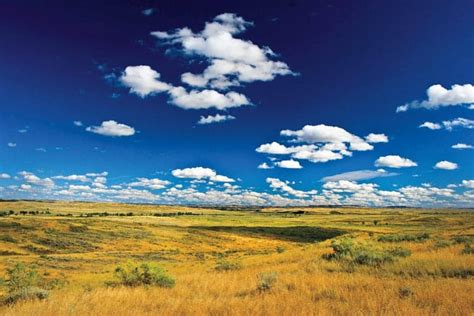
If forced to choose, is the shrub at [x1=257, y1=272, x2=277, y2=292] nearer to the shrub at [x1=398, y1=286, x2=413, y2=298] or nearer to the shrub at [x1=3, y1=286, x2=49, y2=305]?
the shrub at [x1=398, y1=286, x2=413, y2=298]

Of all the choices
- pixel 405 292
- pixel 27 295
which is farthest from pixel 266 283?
pixel 27 295

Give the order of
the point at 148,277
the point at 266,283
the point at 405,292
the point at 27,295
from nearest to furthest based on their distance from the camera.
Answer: the point at 405,292, the point at 27,295, the point at 266,283, the point at 148,277

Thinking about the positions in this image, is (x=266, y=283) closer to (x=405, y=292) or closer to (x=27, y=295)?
(x=405, y=292)

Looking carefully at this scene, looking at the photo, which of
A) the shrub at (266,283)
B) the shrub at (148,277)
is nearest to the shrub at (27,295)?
the shrub at (148,277)

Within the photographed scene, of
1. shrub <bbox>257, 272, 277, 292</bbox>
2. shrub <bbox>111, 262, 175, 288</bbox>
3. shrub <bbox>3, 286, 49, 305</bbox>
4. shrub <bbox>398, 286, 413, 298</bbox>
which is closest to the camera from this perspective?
shrub <bbox>398, 286, 413, 298</bbox>

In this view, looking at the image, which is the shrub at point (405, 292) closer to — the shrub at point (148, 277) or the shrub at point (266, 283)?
the shrub at point (266, 283)

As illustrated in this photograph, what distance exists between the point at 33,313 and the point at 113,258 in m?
33.4

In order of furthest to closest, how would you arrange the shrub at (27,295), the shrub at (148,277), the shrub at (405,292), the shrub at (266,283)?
the shrub at (148,277) < the shrub at (266,283) < the shrub at (27,295) < the shrub at (405,292)

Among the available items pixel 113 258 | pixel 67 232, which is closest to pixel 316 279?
pixel 113 258

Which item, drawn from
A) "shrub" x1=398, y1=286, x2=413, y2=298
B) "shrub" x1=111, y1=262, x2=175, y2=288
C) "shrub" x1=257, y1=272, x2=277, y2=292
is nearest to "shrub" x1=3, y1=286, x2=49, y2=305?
"shrub" x1=111, y1=262, x2=175, y2=288

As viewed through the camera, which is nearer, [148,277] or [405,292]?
[405,292]

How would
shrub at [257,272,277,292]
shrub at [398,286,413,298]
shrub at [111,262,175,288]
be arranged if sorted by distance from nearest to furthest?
shrub at [398,286,413,298], shrub at [257,272,277,292], shrub at [111,262,175,288]

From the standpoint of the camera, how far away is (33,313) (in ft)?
24.3

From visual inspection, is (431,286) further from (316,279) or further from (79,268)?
(79,268)
